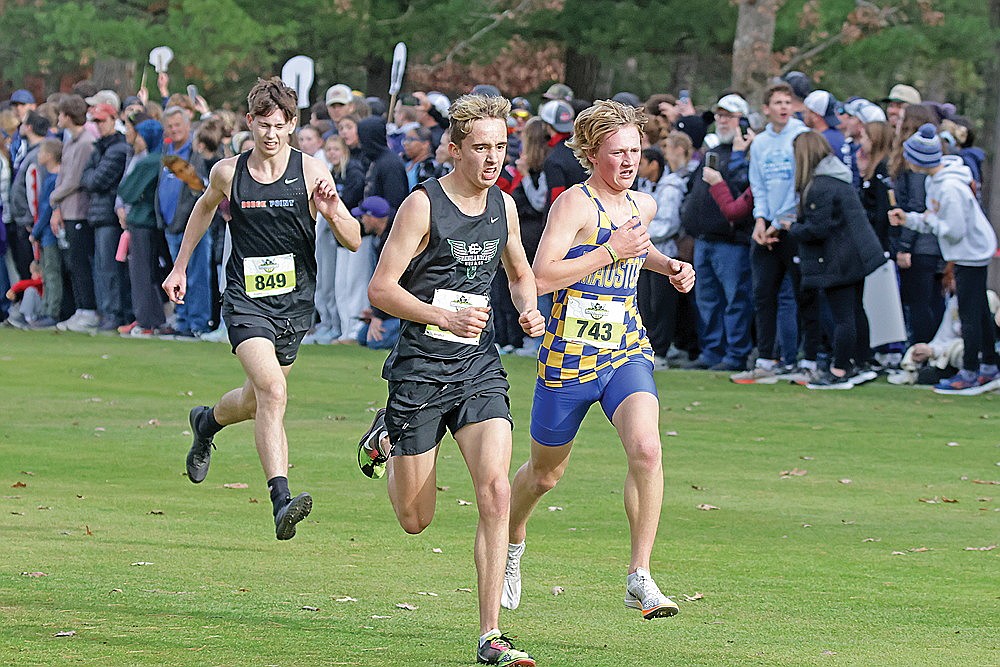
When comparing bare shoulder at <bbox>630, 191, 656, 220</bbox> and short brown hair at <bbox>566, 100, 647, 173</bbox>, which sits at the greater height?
short brown hair at <bbox>566, 100, 647, 173</bbox>

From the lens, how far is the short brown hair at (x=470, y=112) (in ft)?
21.1

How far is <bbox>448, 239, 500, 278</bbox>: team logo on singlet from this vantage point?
6574mm

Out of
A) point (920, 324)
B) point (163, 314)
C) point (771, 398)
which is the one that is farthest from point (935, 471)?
point (163, 314)

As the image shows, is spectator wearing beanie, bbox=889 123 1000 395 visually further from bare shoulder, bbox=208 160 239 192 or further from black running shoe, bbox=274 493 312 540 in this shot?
black running shoe, bbox=274 493 312 540

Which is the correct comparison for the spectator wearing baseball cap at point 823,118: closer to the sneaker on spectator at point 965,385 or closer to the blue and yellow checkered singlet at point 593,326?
the sneaker on spectator at point 965,385

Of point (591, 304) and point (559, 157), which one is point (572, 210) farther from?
point (559, 157)

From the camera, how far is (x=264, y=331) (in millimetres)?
8398

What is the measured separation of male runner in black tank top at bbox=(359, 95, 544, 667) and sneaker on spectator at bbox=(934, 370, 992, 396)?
8.72 m

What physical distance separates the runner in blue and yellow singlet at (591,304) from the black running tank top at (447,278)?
41 cm

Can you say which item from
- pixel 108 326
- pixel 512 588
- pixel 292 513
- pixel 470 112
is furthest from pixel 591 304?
pixel 108 326

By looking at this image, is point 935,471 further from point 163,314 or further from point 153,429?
point 163,314

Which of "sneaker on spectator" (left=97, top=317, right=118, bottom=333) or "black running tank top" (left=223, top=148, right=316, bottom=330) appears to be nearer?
"black running tank top" (left=223, top=148, right=316, bottom=330)

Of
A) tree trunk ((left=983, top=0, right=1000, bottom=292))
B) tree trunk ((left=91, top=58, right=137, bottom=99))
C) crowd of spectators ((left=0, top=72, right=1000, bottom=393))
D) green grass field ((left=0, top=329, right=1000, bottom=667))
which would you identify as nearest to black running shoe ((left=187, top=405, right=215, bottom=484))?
green grass field ((left=0, top=329, right=1000, bottom=667))

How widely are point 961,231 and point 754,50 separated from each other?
9.32 meters
